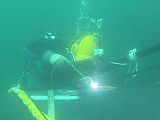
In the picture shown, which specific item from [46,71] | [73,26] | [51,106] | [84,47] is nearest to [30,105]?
[51,106]

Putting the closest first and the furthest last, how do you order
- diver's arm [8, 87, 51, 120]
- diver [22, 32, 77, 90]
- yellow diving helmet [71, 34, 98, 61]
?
diver [22, 32, 77, 90]
diver's arm [8, 87, 51, 120]
yellow diving helmet [71, 34, 98, 61]

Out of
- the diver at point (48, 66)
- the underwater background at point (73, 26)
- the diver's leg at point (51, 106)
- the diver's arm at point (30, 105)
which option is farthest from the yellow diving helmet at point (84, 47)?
the underwater background at point (73, 26)

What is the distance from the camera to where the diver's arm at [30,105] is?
297cm

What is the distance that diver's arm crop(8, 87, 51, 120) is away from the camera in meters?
2.97

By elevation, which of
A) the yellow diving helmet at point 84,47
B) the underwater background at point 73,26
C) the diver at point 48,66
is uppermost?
the underwater background at point 73,26

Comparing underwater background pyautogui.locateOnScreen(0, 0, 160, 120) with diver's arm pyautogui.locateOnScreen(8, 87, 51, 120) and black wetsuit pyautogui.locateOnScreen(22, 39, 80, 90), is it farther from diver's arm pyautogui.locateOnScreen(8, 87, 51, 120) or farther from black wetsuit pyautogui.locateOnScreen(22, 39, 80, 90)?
diver's arm pyautogui.locateOnScreen(8, 87, 51, 120)

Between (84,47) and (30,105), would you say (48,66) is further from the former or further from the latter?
(84,47)

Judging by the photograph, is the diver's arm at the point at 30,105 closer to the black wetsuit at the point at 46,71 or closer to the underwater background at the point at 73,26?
the black wetsuit at the point at 46,71

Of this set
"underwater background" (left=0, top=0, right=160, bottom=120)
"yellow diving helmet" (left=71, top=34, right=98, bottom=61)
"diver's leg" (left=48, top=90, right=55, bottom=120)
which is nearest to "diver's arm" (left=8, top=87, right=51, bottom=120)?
"diver's leg" (left=48, top=90, right=55, bottom=120)

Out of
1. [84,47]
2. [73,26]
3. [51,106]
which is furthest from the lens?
[73,26]

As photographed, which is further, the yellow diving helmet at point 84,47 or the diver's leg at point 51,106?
the yellow diving helmet at point 84,47

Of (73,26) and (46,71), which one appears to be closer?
(46,71)

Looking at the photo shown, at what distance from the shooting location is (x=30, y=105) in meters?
3.19

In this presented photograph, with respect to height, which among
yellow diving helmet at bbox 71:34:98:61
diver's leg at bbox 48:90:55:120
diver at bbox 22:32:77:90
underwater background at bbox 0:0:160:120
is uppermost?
underwater background at bbox 0:0:160:120
